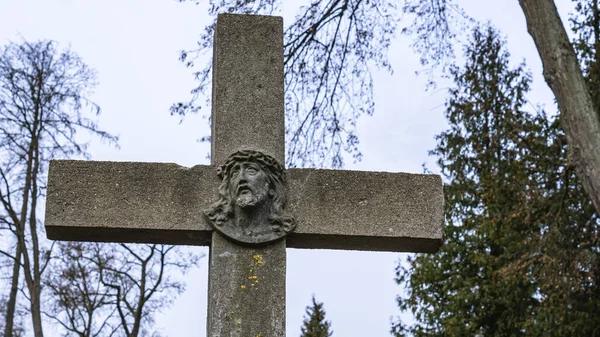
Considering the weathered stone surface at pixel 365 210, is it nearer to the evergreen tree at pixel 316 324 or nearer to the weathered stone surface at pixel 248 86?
the weathered stone surface at pixel 248 86

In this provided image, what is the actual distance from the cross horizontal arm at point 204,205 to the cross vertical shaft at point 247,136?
18cm

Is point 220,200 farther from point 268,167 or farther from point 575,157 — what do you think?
point 575,157

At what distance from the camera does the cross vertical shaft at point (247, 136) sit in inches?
196

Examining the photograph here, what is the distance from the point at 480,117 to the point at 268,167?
65.3 ft

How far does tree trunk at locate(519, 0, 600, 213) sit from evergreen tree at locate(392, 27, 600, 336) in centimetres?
522

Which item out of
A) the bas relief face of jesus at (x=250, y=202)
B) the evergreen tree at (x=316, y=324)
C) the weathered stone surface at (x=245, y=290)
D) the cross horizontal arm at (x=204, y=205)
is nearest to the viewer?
the weathered stone surface at (x=245, y=290)

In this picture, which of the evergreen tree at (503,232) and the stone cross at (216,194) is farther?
the evergreen tree at (503,232)

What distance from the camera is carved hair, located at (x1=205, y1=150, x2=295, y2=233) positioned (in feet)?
16.8

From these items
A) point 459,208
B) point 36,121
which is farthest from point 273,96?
point 459,208

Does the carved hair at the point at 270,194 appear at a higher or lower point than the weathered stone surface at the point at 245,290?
higher

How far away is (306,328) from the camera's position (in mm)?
40562

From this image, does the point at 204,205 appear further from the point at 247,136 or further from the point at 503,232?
the point at 503,232

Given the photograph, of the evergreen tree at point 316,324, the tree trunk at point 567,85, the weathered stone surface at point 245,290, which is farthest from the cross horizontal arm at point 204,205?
the evergreen tree at point 316,324

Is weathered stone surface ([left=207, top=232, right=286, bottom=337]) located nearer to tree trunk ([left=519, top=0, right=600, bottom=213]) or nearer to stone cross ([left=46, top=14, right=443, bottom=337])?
stone cross ([left=46, top=14, right=443, bottom=337])
